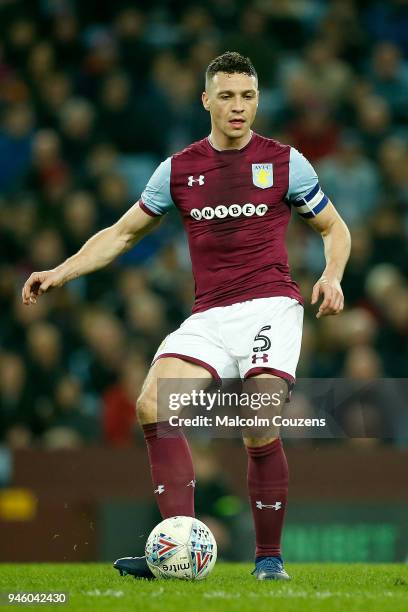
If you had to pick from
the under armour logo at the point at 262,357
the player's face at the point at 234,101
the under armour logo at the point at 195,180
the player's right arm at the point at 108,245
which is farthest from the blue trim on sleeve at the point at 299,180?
the under armour logo at the point at 262,357

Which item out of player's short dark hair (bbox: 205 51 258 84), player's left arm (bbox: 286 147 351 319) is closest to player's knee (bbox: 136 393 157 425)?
player's left arm (bbox: 286 147 351 319)

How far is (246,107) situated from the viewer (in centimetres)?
588

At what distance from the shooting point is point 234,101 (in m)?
5.86

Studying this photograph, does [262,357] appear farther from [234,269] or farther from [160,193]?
[160,193]

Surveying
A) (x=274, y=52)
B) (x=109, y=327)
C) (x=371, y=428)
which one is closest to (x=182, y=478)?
(x=371, y=428)

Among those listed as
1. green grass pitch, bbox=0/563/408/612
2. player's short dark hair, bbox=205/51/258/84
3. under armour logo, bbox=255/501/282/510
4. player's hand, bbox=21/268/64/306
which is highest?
player's short dark hair, bbox=205/51/258/84

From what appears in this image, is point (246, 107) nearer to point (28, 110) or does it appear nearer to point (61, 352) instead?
point (61, 352)

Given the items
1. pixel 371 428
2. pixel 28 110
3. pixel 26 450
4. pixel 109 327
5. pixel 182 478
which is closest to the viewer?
pixel 182 478

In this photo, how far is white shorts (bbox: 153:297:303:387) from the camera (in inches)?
226

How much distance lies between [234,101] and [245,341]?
1102 mm

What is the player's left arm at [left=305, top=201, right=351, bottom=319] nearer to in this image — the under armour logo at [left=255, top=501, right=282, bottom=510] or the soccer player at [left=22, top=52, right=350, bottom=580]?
the soccer player at [left=22, top=52, right=350, bottom=580]

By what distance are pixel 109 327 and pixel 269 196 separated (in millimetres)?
3846

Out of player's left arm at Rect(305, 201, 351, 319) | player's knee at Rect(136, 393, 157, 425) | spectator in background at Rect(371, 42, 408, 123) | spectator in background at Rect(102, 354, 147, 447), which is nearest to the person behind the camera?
player's left arm at Rect(305, 201, 351, 319)

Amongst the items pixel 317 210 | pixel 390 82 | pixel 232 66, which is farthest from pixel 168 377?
pixel 390 82
